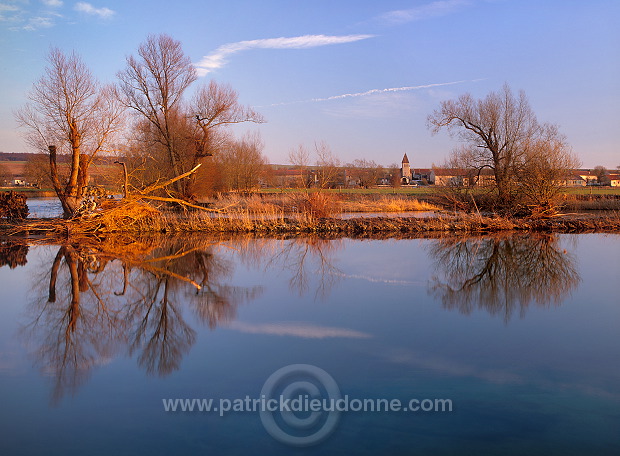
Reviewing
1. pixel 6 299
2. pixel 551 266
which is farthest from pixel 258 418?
pixel 551 266

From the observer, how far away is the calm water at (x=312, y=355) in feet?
12.6

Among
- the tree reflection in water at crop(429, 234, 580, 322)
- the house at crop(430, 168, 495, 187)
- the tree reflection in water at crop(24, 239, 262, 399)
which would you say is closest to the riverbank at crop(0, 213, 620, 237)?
the tree reflection in water at crop(429, 234, 580, 322)

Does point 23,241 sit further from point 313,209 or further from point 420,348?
point 420,348

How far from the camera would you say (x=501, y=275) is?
1005 centimetres

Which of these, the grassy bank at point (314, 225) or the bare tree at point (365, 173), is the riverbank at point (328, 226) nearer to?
the grassy bank at point (314, 225)

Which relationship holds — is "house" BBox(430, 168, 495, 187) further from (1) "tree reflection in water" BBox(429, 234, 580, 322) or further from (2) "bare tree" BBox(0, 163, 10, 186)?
(2) "bare tree" BBox(0, 163, 10, 186)

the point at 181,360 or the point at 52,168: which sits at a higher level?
the point at 52,168

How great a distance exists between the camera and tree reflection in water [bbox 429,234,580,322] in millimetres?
7887

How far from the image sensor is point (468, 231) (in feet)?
61.8

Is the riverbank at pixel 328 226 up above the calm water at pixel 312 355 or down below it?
above

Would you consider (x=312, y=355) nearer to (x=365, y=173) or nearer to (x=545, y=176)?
(x=545, y=176)

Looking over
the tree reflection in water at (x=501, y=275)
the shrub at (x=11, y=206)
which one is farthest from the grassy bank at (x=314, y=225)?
the tree reflection in water at (x=501, y=275)

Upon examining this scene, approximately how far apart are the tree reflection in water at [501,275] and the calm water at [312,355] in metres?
0.07

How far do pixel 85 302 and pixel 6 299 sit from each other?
1.50m
